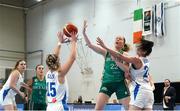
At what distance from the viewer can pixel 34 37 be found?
75.2 feet

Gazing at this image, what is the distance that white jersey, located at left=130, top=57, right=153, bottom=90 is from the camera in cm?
529

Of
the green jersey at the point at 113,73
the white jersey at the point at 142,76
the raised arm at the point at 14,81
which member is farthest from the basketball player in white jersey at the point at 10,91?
the white jersey at the point at 142,76

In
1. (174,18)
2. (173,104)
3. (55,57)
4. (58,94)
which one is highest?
(174,18)

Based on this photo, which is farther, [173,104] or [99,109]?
[173,104]

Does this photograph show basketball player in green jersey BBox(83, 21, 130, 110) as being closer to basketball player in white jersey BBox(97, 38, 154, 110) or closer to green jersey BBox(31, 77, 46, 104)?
basketball player in white jersey BBox(97, 38, 154, 110)

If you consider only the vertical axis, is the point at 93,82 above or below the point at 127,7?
below

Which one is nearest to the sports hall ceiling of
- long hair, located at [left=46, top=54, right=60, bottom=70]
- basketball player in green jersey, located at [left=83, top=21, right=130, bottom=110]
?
basketball player in green jersey, located at [left=83, top=21, right=130, bottom=110]

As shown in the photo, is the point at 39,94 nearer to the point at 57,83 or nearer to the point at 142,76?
the point at 57,83

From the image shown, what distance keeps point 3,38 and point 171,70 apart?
1249 centimetres

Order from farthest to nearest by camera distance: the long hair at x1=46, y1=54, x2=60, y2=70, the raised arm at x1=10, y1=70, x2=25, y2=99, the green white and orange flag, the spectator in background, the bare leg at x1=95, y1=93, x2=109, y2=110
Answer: the green white and orange flag → the spectator in background → the raised arm at x1=10, y1=70, x2=25, y2=99 → the bare leg at x1=95, y1=93, x2=109, y2=110 → the long hair at x1=46, y1=54, x2=60, y2=70

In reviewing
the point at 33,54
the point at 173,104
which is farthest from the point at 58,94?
the point at 33,54

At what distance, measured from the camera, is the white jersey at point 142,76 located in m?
5.29

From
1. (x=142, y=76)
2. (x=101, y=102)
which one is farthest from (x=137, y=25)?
(x=142, y=76)

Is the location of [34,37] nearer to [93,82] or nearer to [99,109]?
[93,82]
